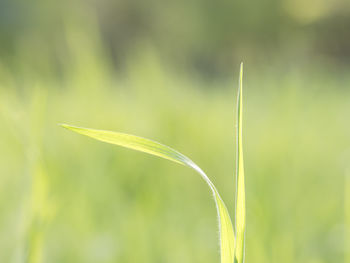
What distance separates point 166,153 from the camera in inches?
6.6

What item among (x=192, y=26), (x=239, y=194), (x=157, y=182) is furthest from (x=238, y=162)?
(x=192, y=26)

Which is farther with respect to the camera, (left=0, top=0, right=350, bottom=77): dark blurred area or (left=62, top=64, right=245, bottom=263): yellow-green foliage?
(left=0, top=0, right=350, bottom=77): dark blurred area

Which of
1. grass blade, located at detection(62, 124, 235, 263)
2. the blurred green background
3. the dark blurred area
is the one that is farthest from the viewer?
the dark blurred area

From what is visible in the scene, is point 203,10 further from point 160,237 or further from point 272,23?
point 160,237

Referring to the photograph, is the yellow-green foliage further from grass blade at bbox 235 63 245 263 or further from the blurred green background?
the blurred green background

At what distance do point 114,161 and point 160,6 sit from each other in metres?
7.70

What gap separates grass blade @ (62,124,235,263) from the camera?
0.16 m

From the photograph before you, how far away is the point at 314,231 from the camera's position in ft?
1.97

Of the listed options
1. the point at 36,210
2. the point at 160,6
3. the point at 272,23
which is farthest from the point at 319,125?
the point at 160,6

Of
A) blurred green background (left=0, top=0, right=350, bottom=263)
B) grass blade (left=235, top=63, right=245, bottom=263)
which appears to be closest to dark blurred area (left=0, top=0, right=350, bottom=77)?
blurred green background (left=0, top=0, right=350, bottom=263)

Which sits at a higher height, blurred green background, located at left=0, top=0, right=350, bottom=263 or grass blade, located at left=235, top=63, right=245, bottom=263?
grass blade, located at left=235, top=63, right=245, bottom=263

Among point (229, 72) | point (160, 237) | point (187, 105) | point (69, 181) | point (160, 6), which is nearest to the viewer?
point (160, 237)

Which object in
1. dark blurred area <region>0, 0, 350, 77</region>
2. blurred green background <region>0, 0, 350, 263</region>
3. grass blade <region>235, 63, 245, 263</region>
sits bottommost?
blurred green background <region>0, 0, 350, 263</region>

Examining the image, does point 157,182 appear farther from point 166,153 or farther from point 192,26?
point 192,26
